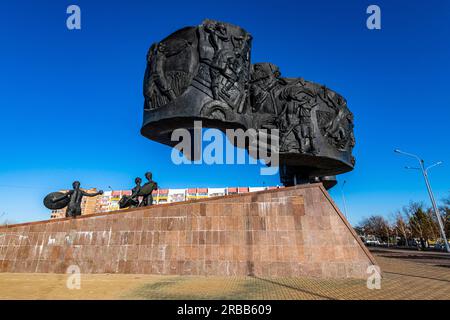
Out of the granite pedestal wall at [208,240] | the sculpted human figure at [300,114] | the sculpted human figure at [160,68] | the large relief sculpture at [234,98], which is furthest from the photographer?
the sculpted human figure at [300,114]

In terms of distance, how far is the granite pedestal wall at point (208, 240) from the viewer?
9742mm

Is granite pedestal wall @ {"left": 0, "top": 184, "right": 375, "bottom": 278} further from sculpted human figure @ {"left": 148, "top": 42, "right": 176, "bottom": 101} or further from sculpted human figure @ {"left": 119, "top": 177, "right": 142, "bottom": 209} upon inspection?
sculpted human figure @ {"left": 148, "top": 42, "right": 176, "bottom": 101}

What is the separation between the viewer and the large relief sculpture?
13.3 m

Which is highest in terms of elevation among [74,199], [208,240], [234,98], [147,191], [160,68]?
[160,68]

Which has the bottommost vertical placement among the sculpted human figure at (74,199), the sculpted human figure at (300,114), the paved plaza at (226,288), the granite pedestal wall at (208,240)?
the paved plaza at (226,288)

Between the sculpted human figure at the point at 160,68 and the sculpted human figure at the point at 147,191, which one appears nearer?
the sculpted human figure at the point at 147,191

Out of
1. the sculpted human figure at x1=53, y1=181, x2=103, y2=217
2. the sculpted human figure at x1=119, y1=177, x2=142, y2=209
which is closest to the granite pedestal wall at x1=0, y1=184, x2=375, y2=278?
the sculpted human figure at x1=53, y1=181, x2=103, y2=217

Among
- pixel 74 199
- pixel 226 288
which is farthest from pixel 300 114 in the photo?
pixel 74 199

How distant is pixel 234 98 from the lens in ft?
45.2

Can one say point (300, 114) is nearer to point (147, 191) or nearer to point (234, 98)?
point (234, 98)

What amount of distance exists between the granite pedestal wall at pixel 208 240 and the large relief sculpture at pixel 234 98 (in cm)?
474

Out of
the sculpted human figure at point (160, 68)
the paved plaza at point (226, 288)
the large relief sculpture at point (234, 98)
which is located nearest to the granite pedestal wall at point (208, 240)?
the paved plaza at point (226, 288)

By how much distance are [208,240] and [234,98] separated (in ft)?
23.9

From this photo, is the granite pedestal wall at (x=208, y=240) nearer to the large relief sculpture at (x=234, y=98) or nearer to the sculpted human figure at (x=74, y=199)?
the sculpted human figure at (x=74, y=199)
